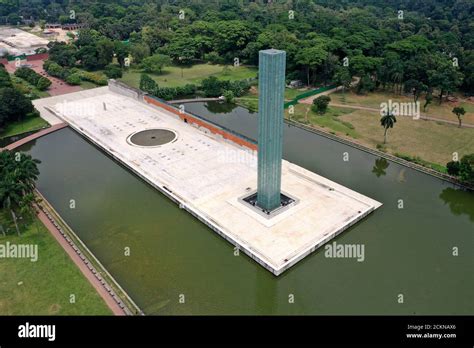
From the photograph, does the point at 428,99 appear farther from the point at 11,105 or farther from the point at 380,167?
the point at 11,105

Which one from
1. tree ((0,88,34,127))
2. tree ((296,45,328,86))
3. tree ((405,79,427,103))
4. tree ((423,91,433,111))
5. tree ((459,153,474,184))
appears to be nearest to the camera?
tree ((459,153,474,184))

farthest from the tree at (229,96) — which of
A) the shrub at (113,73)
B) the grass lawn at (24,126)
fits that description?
the grass lawn at (24,126)

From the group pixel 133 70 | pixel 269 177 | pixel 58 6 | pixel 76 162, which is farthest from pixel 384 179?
pixel 58 6

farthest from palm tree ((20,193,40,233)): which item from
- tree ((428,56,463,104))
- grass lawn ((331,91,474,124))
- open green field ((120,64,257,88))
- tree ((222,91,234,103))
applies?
tree ((428,56,463,104))

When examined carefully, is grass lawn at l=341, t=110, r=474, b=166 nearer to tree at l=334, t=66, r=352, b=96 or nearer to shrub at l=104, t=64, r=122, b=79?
tree at l=334, t=66, r=352, b=96

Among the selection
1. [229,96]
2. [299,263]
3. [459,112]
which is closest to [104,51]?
[229,96]

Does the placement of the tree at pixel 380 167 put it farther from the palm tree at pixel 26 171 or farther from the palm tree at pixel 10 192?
the palm tree at pixel 10 192

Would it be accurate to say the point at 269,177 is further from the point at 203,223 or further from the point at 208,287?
the point at 208,287
